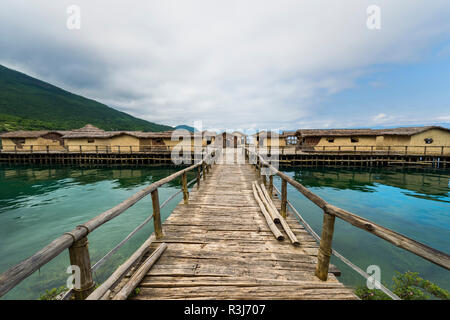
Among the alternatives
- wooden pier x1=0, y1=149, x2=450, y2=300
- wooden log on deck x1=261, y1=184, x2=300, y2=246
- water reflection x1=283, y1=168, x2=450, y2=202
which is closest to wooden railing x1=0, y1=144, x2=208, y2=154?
water reflection x1=283, y1=168, x2=450, y2=202

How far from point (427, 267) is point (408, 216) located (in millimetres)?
5920

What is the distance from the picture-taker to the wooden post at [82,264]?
80.9 inches

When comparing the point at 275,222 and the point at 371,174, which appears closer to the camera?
the point at 275,222

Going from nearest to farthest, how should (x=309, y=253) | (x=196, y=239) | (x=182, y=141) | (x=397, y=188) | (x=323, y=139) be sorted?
1. (x=309, y=253)
2. (x=196, y=239)
3. (x=397, y=188)
4. (x=323, y=139)
5. (x=182, y=141)

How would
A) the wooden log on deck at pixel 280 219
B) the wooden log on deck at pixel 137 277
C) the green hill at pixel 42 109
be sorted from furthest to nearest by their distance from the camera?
the green hill at pixel 42 109, the wooden log on deck at pixel 280 219, the wooden log on deck at pixel 137 277

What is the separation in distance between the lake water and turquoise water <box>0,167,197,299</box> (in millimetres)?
30

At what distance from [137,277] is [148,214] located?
946 cm

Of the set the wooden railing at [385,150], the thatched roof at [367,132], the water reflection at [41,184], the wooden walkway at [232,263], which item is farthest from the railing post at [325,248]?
the thatched roof at [367,132]

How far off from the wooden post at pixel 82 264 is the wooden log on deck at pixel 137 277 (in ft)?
1.20

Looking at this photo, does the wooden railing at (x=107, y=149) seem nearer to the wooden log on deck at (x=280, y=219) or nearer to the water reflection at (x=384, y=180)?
the water reflection at (x=384, y=180)

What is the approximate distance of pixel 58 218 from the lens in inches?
414
